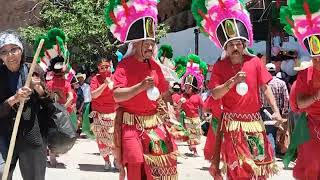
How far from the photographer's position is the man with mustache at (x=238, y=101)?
18.6 ft

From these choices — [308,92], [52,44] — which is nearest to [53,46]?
[52,44]

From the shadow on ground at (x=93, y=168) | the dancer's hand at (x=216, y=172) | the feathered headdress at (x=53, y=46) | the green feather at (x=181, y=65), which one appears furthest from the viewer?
the green feather at (x=181, y=65)

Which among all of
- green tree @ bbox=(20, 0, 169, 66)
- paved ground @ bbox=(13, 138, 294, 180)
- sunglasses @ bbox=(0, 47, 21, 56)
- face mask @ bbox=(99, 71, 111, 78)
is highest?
green tree @ bbox=(20, 0, 169, 66)

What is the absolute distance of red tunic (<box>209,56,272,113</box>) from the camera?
5695 millimetres

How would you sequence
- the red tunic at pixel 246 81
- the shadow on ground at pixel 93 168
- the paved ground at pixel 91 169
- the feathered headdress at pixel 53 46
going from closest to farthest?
the red tunic at pixel 246 81, the paved ground at pixel 91 169, the feathered headdress at pixel 53 46, the shadow on ground at pixel 93 168

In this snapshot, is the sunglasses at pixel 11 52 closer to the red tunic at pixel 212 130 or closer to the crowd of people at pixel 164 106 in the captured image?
the crowd of people at pixel 164 106

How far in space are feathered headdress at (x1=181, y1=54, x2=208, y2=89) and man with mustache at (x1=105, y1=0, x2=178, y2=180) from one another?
19.2 ft

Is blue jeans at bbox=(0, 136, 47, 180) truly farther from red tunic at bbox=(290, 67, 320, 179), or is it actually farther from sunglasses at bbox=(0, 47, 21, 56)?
red tunic at bbox=(290, 67, 320, 179)

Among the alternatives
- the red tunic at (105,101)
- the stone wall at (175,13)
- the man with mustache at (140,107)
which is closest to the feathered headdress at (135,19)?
the man with mustache at (140,107)

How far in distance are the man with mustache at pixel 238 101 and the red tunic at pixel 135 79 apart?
0.60m

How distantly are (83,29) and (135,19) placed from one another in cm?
938

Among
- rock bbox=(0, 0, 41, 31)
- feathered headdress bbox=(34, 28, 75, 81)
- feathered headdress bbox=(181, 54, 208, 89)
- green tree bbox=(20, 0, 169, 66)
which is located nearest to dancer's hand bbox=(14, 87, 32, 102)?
feathered headdress bbox=(34, 28, 75, 81)

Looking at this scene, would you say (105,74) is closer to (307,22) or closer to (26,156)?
(26,156)

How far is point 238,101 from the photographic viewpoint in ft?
18.7
